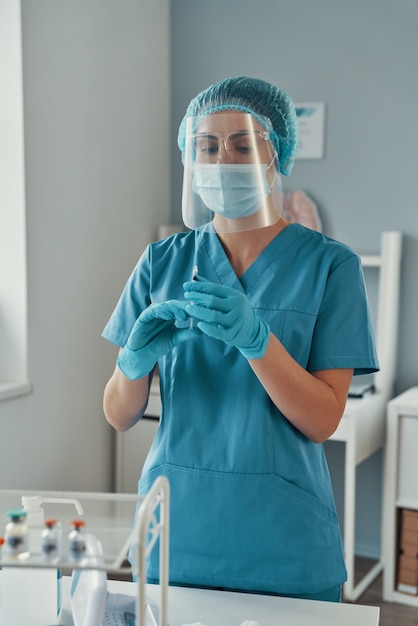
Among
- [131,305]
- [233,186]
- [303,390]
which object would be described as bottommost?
[303,390]

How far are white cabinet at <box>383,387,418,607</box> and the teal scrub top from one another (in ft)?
4.63

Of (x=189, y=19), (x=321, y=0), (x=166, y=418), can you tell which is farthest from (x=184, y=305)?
(x=189, y=19)

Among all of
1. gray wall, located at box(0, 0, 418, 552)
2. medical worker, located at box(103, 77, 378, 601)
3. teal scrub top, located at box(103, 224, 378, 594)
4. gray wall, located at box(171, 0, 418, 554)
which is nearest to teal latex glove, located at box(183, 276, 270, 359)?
medical worker, located at box(103, 77, 378, 601)

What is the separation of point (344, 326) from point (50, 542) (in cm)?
69

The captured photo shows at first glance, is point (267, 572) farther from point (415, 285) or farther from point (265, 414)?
point (415, 285)

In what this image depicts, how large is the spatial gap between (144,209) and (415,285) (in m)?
1.08

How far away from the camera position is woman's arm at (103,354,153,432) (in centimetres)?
142

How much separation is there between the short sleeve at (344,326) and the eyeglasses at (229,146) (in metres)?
0.25

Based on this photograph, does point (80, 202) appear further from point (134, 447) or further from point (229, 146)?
point (229, 146)

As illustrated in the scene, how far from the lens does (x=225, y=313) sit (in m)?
1.23

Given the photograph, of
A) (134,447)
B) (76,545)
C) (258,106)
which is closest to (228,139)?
(258,106)

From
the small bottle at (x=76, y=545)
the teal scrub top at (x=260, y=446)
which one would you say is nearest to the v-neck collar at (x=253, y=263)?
the teal scrub top at (x=260, y=446)

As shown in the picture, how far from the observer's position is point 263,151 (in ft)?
4.55

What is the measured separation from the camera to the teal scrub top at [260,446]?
1372 mm
